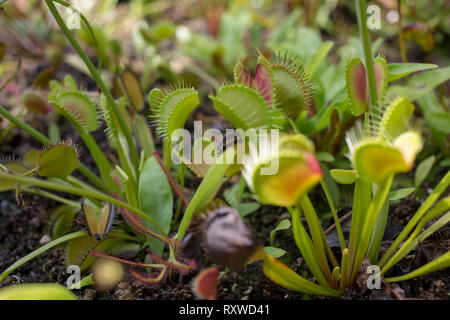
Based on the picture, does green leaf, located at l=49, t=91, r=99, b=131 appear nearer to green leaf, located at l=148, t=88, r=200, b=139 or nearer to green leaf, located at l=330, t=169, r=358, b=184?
green leaf, located at l=148, t=88, r=200, b=139

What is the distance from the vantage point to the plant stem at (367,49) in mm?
1025

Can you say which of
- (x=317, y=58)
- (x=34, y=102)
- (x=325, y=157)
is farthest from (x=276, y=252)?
(x=34, y=102)

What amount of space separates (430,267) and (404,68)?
582mm

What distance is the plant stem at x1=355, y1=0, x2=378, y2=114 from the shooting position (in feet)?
3.36

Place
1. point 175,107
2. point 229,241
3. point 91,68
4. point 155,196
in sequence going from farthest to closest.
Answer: point 155,196
point 91,68
point 175,107
point 229,241

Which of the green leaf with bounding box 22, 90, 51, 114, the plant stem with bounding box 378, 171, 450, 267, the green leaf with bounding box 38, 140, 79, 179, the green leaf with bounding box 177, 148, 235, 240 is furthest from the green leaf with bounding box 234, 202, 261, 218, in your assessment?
the green leaf with bounding box 22, 90, 51, 114

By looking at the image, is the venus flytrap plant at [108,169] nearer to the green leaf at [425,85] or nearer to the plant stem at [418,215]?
the plant stem at [418,215]

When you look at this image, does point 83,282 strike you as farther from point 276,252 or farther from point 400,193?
point 400,193

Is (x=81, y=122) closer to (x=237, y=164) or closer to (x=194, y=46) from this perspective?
(x=237, y=164)

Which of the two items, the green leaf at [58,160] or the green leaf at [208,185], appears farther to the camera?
the green leaf at [58,160]

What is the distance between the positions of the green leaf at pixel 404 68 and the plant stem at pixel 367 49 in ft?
0.56

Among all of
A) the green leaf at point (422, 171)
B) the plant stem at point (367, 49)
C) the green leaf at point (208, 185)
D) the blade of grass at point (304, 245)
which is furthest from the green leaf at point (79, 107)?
the green leaf at point (422, 171)

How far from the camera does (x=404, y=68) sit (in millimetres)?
1244
